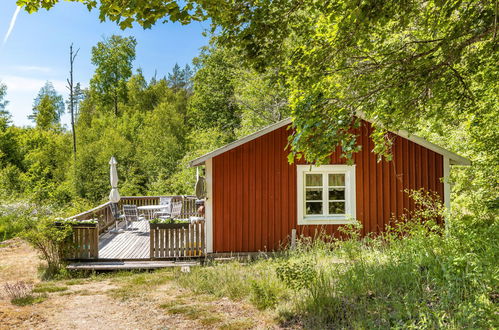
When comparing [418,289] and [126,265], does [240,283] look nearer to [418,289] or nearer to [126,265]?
[418,289]

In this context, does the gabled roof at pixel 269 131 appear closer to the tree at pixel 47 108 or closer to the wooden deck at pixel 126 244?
the wooden deck at pixel 126 244

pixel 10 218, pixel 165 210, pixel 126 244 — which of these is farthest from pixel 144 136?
pixel 126 244

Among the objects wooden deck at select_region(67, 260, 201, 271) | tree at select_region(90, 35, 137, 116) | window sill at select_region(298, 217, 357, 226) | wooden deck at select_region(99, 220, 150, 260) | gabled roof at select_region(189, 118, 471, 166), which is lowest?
wooden deck at select_region(67, 260, 201, 271)

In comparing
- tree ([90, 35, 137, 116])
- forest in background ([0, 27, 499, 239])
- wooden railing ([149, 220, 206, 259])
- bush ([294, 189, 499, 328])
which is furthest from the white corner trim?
tree ([90, 35, 137, 116])

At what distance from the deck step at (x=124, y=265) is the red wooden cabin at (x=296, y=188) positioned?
3.36 feet

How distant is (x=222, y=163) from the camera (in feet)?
31.2

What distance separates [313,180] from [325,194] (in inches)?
19.5

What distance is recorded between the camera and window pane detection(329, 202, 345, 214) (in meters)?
9.77

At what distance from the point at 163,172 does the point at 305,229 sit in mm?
15930

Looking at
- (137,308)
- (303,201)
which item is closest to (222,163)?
(303,201)

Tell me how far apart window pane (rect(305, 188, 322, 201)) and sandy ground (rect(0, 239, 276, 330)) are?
4318 mm

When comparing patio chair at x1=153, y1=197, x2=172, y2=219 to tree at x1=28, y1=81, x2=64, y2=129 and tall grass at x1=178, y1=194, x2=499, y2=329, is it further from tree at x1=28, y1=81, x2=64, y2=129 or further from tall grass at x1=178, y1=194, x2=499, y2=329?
tree at x1=28, y1=81, x2=64, y2=129

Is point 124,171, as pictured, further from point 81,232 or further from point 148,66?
point 148,66

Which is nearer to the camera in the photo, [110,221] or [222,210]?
[222,210]
